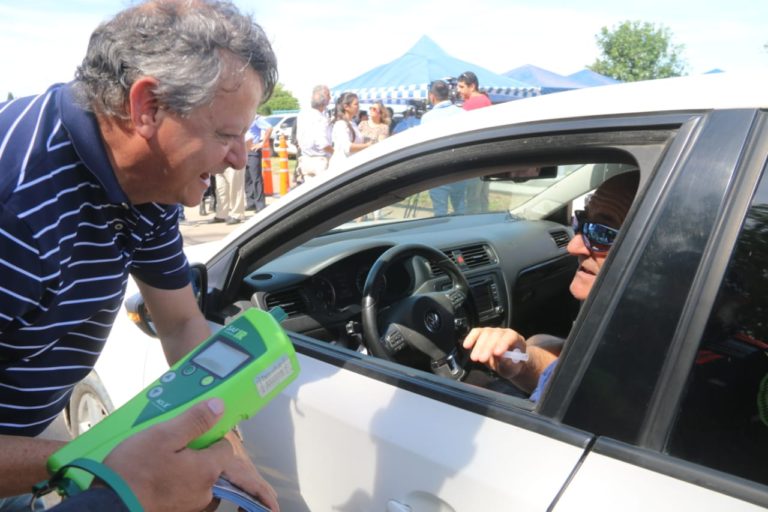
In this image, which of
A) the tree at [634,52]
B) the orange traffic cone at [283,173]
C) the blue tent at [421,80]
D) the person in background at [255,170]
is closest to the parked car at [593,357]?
the person in background at [255,170]

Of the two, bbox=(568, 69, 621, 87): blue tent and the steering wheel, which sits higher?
the steering wheel

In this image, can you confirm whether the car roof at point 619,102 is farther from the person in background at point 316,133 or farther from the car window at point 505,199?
the person in background at point 316,133

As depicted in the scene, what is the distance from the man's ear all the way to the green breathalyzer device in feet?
1.44

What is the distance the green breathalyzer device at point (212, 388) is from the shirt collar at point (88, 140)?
1.31 ft

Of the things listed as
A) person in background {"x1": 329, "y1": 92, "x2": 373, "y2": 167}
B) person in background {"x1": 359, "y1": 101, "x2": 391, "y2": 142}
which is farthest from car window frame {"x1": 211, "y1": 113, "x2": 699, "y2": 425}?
person in background {"x1": 359, "y1": 101, "x2": 391, "y2": 142}

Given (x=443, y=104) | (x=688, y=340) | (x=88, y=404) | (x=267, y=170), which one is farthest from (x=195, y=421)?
(x=267, y=170)

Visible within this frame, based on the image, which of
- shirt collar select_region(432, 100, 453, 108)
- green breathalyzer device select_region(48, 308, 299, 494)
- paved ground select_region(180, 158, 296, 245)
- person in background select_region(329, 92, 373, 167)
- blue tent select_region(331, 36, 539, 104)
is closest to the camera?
green breathalyzer device select_region(48, 308, 299, 494)

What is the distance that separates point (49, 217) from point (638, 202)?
1.09 m

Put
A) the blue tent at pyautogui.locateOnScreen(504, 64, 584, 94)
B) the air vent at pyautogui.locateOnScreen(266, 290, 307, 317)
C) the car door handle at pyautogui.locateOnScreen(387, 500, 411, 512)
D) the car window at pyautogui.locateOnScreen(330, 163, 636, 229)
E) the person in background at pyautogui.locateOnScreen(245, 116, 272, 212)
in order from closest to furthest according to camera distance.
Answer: the car door handle at pyautogui.locateOnScreen(387, 500, 411, 512) → the air vent at pyautogui.locateOnScreen(266, 290, 307, 317) → the car window at pyautogui.locateOnScreen(330, 163, 636, 229) → the person in background at pyautogui.locateOnScreen(245, 116, 272, 212) → the blue tent at pyautogui.locateOnScreen(504, 64, 584, 94)

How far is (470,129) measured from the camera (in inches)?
58.1

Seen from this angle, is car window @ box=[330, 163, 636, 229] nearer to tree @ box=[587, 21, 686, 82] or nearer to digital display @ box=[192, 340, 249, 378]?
digital display @ box=[192, 340, 249, 378]

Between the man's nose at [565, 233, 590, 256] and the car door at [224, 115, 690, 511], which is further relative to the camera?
the man's nose at [565, 233, 590, 256]

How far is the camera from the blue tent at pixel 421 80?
13.7 metres

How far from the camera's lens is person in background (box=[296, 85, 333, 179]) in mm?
8492
